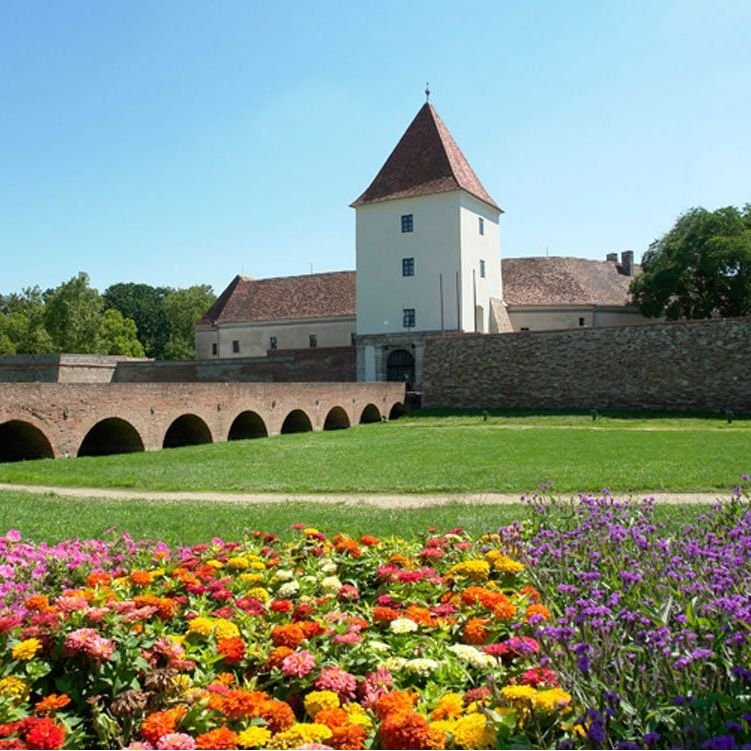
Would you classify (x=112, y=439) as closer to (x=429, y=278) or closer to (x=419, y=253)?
(x=429, y=278)

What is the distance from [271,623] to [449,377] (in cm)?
3310

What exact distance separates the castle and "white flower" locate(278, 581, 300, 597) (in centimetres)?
3455

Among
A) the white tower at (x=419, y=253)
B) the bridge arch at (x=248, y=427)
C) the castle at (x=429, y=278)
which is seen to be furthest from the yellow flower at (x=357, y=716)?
the castle at (x=429, y=278)

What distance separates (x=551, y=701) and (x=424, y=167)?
40.3 m

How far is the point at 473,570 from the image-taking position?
4.70m

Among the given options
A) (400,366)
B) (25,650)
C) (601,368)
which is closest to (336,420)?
(400,366)

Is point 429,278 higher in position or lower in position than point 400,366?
higher

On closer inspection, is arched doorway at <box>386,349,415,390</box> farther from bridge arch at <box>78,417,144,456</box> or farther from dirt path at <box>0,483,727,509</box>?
dirt path at <box>0,483,727,509</box>

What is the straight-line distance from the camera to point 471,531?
24.8 ft

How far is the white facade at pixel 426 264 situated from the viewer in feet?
129

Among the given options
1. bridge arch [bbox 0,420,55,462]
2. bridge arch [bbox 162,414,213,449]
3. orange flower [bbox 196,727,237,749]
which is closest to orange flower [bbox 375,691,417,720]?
orange flower [bbox 196,727,237,749]

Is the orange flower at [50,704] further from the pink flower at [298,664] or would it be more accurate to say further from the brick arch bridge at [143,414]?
the brick arch bridge at [143,414]

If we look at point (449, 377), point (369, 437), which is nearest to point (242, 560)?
point (369, 437)

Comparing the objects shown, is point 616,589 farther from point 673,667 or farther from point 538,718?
point 538,718
